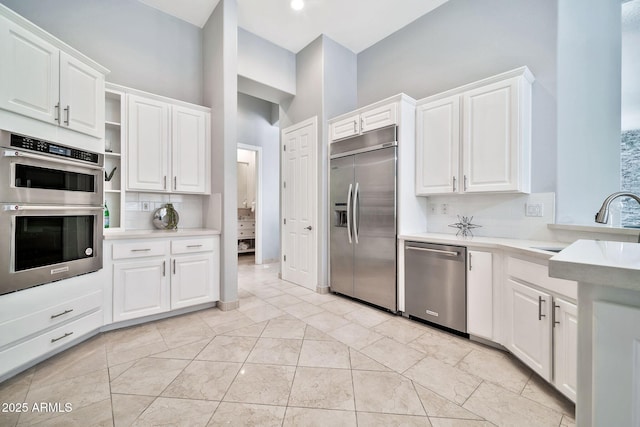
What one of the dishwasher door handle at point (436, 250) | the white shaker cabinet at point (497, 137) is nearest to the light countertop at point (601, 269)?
the dishwasher door handle at point (436, 250)

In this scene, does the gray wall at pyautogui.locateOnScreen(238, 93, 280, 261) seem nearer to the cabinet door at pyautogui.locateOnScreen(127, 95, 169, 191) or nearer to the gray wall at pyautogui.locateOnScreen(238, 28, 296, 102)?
A: the gray wall at pyautogui.locateOnScreen(238, 28, 296, 102)

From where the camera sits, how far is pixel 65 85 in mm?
2127

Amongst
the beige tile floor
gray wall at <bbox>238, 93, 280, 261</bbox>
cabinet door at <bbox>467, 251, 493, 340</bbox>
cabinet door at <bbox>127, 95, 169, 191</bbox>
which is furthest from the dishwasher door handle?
gray wall at <bbox>238, 93, 280, 261</bbox>

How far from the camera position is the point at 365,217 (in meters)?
3.23

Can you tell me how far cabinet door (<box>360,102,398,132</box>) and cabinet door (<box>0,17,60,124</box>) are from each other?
2.74m

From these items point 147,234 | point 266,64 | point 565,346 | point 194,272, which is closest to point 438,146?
point 565,346

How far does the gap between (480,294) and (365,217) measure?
54.0 inches

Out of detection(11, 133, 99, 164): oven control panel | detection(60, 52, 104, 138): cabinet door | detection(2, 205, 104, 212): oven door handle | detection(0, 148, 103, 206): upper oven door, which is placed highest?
detection(60, 52, 104, 138): cabinet door

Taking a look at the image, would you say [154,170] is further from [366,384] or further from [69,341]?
[366,384]

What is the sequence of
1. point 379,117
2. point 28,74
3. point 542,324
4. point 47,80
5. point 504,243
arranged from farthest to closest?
1. point 379,117
2. point 504,243
3. point 47,80
4. point 28,74
5. point 542,324

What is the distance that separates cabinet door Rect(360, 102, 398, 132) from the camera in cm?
296

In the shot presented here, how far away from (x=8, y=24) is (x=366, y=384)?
10.7 ft

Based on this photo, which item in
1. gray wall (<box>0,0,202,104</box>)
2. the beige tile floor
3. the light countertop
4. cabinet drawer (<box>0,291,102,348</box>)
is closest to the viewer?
the light countertop

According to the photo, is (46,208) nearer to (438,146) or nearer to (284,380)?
(284,380)
